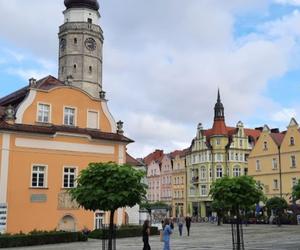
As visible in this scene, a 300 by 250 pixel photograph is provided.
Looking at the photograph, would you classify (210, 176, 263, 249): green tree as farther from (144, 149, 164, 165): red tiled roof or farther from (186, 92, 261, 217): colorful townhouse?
(144, 149, 164, 165): red tiled roof

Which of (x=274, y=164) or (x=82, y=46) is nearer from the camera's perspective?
(x=274, y=164)

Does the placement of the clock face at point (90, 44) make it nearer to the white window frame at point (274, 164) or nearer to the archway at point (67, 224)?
the white window frame at point (274, 164)

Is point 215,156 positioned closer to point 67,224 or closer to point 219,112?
point 219,112

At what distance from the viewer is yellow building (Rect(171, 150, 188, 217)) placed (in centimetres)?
9456

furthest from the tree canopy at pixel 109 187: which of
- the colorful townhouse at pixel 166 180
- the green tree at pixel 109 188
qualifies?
the colorful townhouse at pixel 166 180

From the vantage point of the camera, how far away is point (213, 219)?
75438 mm

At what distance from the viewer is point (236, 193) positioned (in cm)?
2066

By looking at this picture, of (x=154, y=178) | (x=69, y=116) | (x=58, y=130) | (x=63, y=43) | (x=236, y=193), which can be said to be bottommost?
(x=236, y=193)

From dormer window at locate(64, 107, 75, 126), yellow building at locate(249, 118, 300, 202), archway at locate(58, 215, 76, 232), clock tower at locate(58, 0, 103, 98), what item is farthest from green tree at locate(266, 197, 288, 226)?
clock tower at locate(58, 0, 103, 98)

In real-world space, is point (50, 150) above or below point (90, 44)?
below

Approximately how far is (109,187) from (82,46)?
213ft

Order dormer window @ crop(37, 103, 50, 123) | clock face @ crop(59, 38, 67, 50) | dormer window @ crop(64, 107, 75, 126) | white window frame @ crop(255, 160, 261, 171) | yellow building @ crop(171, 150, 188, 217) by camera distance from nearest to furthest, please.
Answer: dormer window @ crop(37, 103, 50, 123), dormer window @ crop(64, 107, 75, 126), white window frame @ crop(255, 160, 261, 171), clock face @ crop(59, 38, 67, 50), yellow building @ crop(171, 150, 188, 217)

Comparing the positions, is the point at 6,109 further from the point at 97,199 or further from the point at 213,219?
the point at 213,219

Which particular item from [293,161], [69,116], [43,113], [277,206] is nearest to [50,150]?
[43,113]
